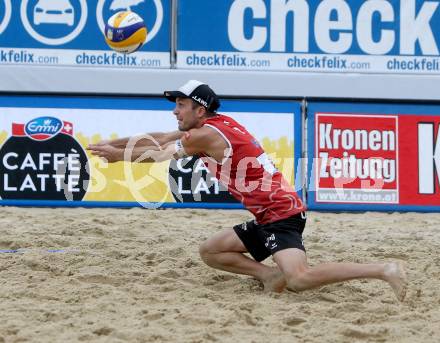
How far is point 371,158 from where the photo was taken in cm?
899

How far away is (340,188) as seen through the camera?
897 centimetres

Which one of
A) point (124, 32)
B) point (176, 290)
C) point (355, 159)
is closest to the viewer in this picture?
point (176, 290)

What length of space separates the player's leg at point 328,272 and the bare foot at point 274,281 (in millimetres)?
135

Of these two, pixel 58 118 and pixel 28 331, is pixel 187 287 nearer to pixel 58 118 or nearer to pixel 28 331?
pixel 28 331

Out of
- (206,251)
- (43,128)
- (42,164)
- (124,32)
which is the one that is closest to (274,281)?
(206,251)

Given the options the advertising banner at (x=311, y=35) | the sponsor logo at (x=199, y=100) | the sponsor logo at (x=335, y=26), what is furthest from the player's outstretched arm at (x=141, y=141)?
the sponsor logo at (x=335, y=26)

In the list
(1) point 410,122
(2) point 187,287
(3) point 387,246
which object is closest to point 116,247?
(2) point 187,287

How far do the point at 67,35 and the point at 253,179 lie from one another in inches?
178

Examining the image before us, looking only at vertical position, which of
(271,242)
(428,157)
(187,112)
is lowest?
(271,242)

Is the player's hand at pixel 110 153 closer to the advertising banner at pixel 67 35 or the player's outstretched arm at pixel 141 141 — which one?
the player's outstretched arm at pixel 141 141

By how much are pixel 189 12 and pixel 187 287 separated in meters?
4.72

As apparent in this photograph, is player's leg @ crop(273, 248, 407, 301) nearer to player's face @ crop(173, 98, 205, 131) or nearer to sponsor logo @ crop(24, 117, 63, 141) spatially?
player's face @ crop(173, 98, 205, 131)

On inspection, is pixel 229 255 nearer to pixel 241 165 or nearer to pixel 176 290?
pixel 176 290

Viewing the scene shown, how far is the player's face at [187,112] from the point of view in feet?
17.1
